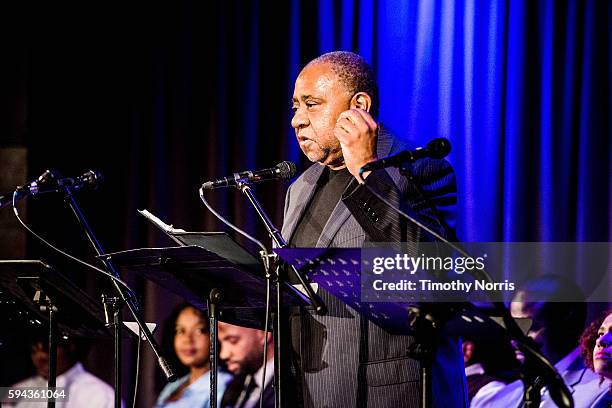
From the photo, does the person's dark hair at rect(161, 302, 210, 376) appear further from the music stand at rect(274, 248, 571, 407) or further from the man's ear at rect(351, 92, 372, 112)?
Answer: the music stand at rect(274, 248, 571, 407)

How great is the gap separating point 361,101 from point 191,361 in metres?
2.12

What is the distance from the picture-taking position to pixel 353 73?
2854 millimetres

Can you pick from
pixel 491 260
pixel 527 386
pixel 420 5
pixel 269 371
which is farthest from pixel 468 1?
pixel 527 386

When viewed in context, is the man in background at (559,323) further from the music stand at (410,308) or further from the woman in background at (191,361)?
the music stand at (410,308)

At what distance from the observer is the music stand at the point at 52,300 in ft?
8.80

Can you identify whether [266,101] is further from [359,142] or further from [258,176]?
[359,142]

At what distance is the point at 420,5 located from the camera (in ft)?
13.9

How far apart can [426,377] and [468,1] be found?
2.64m

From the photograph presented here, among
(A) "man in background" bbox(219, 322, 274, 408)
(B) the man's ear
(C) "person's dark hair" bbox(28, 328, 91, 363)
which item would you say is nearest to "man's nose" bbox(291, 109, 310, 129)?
(B) the man's ear

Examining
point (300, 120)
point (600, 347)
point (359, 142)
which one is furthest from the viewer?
point (600, 347)

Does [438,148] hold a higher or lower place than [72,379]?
higher

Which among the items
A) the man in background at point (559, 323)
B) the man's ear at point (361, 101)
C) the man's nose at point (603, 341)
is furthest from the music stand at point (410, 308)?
the man's nose at point (603, 341)

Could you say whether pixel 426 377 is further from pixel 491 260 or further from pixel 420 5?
pixel 420 5

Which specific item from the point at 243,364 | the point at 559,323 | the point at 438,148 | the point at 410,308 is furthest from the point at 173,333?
the point at 438,148
